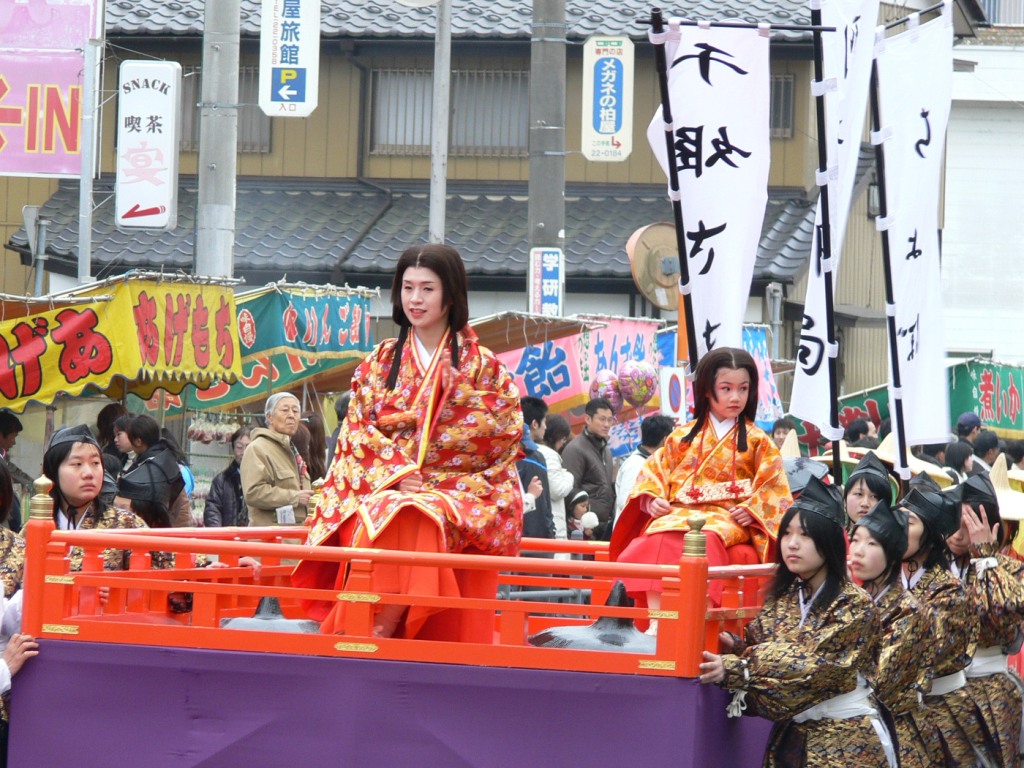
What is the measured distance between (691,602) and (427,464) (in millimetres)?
1178

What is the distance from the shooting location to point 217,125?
37.0ft

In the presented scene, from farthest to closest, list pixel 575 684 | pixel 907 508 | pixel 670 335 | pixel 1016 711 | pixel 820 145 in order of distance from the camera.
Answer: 1. pixel 670 335
2. pixel 820 145
3. pixel 1016 711
4. pixel 907 508
5. pixel 575 684

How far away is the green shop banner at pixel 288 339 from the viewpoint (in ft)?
37.6

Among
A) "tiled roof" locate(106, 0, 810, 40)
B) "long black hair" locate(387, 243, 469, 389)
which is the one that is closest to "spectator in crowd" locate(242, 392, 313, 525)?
"long black hair" locate(387, 243, 469, 389)

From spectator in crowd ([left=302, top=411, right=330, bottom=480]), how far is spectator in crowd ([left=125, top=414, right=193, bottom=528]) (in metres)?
1.03

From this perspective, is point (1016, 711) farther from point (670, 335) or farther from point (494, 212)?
point (494, 212)

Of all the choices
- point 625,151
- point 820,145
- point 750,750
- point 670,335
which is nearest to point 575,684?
point 750,750

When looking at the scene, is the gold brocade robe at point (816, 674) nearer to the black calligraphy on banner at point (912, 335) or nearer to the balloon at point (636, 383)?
the black calligraphy on banner at point (912, 335)

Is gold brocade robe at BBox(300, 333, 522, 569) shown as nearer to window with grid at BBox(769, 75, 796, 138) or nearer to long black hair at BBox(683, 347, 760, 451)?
long black hair at BBox(683, 347, 760, 451)

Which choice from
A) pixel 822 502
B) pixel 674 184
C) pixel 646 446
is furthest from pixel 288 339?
pixel 822 502

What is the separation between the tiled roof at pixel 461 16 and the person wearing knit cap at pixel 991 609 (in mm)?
14672

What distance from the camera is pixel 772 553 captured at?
5.96m

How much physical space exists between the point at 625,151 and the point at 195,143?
6534 millimetres

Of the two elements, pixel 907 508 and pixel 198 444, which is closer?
pixel 907 508
